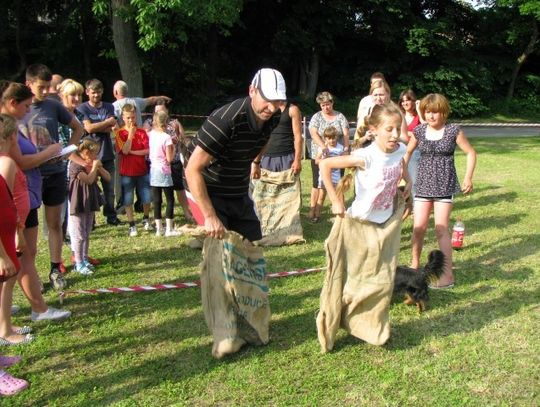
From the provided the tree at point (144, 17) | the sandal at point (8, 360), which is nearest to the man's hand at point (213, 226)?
the sandal at point (8, 360)

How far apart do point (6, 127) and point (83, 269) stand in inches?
93.1

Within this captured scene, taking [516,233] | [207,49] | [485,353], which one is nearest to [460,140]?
[485,353]

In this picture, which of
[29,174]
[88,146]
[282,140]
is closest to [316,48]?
[282,140]

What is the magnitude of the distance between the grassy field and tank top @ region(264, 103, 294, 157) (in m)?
1.49

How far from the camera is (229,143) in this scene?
3.33 meters

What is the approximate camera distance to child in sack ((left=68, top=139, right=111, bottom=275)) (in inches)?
A: 207

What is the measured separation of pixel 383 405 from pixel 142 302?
2377 millimetres

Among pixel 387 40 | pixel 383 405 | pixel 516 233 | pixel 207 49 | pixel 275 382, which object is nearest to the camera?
pixel 383 405

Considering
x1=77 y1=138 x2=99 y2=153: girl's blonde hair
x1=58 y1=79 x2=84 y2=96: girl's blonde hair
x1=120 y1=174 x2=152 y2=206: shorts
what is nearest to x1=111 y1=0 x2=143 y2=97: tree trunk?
x1=120 y1=174 x2=152 y2=206: shorts

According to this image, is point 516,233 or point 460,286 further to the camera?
point 516,233

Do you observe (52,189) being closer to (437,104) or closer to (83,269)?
(83,269)

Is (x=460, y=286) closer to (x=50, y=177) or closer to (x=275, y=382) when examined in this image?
(x=275, y=382)

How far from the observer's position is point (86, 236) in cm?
536

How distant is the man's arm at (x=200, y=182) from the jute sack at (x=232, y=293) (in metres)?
0.24
